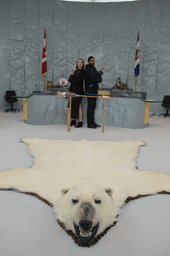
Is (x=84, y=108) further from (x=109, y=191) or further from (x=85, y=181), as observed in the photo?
(x=109, y=191)

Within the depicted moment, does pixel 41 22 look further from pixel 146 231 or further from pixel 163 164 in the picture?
pixel 146 231

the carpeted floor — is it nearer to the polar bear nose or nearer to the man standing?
the polar bear nose

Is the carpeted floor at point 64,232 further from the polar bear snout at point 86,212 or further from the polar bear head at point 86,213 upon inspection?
the polar bear snout at point 86,212

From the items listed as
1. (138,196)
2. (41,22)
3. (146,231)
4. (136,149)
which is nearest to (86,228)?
(146,231)

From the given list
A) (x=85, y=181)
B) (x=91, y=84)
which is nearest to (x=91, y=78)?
(x=91, y=84)

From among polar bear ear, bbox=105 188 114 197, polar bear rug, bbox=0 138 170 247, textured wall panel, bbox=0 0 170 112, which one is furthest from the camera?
textured wall panel, bbox=0 0 170 112

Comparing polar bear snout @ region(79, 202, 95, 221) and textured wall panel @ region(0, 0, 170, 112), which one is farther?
textured wall panel @ region(0, 0, 170, 112)

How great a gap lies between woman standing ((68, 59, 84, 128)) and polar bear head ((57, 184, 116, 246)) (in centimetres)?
352

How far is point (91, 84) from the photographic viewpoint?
489 centimetres

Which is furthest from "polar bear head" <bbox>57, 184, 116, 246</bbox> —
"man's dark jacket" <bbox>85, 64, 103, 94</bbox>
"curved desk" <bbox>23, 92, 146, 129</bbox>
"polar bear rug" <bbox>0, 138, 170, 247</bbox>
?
"curved desk" <bbox>23, 92, 146, 129</bbox>

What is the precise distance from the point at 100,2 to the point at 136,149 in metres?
6.36

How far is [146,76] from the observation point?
8141 mm

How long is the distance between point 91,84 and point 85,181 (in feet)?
10.3

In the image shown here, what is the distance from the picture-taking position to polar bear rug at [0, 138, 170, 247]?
138 centimetres
